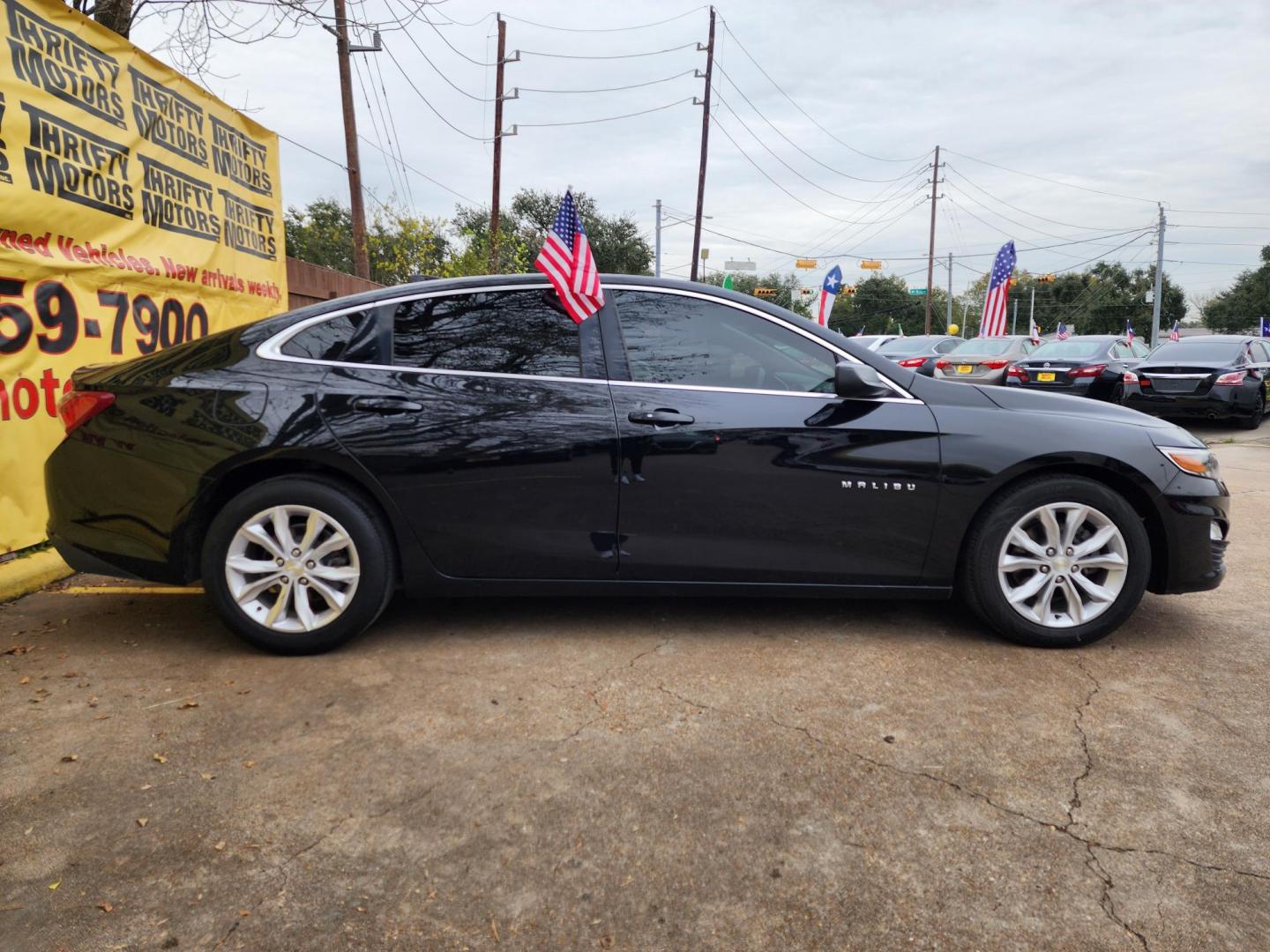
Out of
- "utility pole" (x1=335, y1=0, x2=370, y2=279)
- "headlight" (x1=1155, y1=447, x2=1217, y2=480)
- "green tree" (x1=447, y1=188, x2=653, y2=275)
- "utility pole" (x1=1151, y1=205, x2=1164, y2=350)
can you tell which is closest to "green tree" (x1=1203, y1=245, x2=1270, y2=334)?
"utility pole" (x1=1151, y1=205, x2=1164, y2=350)

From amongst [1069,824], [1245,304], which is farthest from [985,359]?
[1245,304]

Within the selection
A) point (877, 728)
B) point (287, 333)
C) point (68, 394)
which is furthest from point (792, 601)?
point (68, 394)

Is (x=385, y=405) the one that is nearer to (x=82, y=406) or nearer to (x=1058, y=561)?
(x=82, y=406)

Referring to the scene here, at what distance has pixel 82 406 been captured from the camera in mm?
3363

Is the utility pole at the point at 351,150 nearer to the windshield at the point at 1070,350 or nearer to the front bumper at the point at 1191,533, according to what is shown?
the windshield at the point at 1070,350

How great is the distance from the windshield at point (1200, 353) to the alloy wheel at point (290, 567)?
13.1 meters

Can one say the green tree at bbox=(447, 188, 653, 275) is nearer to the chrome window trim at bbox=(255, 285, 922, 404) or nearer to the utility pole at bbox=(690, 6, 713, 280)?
the utility pole at bbox=(690, 6, 713, 280)

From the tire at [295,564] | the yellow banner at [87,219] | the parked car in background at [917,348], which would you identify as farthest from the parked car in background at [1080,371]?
the tire at [295,564]

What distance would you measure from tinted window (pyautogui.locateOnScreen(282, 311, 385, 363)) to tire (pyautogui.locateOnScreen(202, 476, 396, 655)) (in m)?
0.52

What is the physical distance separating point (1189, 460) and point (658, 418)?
2.24m

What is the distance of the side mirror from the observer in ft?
11.0

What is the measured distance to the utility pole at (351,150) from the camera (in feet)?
54.0

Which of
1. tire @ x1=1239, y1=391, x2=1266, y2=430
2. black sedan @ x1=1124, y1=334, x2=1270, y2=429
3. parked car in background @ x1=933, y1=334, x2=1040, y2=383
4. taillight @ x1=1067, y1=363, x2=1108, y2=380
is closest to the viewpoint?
black sedan @ x1=1124, y1=334, x2=1270, y2=429

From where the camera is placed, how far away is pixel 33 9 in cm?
426
